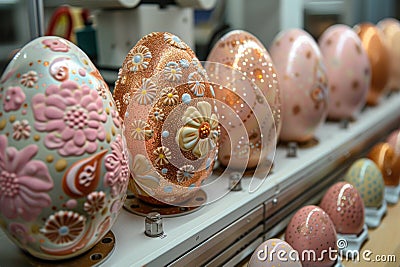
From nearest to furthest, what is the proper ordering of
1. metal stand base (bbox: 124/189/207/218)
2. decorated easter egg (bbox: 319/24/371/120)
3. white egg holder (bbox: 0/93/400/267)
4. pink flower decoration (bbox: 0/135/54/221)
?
1. pink flower decoration (bbox: 0/135/54/221)
2. white egg holder (bbox: 0/93/400/267)
3. metal stand base (bbox: 124/189/207/218)
4. decorated easter egg (bbox: 319/24/371/120)

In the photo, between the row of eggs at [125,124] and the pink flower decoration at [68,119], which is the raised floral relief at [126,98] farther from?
the pink flower decoration at [68,119]

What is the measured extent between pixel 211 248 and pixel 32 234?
12.2 inches

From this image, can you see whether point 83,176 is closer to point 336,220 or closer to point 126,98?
point 126,98

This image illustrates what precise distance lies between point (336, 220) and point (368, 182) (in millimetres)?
175

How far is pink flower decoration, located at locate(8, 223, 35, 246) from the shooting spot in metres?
0.61

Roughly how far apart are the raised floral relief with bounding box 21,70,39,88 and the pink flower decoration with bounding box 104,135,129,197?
0.13 meters

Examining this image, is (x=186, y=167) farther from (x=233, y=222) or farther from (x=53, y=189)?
(x=53, y=189)

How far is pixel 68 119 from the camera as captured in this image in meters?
0.60

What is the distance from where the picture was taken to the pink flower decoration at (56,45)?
2.10 feet

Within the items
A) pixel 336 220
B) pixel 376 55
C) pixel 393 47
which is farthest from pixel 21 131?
pixel 393 47

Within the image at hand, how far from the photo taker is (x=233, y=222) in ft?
2.79

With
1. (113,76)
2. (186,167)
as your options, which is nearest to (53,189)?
(186,167)

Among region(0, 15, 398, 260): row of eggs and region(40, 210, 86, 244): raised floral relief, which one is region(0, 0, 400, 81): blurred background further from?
region(40, 210, 86, 244): raised floral relief

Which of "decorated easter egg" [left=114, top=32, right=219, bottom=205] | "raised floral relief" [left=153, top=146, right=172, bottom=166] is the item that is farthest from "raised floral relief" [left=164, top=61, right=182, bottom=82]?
"raised floral relief" [left=153, top=146, right=172, bottom=166]
